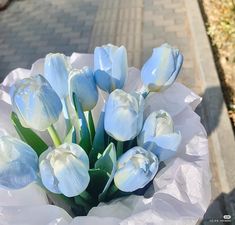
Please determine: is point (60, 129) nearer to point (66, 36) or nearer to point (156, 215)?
point (156, 215)

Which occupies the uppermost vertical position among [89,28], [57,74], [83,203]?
[57,74]

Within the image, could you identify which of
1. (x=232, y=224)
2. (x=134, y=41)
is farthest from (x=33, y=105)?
(x=134, y=41)

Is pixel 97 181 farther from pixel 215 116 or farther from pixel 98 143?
pixel 215 116

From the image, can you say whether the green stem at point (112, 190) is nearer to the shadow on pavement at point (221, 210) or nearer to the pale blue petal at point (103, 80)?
the pale blue petal at point (103, 80)

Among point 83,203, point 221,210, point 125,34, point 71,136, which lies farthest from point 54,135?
point 125,34

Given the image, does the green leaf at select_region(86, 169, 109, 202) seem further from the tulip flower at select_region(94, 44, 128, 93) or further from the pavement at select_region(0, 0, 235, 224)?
the pavement at select_region(0, 0, 235, 224)
